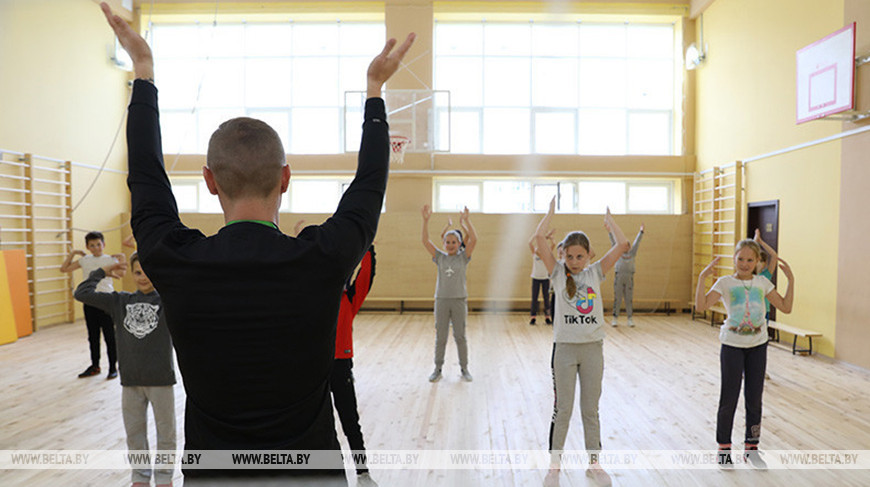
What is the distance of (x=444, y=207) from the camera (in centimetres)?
1041

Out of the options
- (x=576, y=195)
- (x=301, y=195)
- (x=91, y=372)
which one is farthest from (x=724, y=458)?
(x=301, y=195)

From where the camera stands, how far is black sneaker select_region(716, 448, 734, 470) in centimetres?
320

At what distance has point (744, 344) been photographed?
309 cm

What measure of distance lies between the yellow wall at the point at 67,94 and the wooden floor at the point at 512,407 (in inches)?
124

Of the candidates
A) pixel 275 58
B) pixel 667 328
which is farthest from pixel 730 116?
pixel 275 58

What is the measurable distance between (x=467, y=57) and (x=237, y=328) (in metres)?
10.3

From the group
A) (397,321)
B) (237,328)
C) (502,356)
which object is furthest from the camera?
(397,321)

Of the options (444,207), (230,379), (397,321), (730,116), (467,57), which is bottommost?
(397,321)

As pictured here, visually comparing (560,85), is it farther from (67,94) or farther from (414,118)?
(67,94)

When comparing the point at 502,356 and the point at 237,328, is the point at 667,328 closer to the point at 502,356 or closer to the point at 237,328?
the point at 502,356

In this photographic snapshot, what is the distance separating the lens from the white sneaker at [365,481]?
2.93 m

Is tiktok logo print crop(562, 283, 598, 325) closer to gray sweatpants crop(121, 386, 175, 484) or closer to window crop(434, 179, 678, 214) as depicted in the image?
gray sweatpants crop(121, 386, 175, 484)

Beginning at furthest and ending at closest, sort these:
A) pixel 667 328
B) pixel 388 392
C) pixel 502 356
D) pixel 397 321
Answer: pixel 397 321
pixel 667 328
pixel 502 356
pixel 388 392

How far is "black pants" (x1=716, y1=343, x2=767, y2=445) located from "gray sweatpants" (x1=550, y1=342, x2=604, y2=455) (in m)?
0.78
